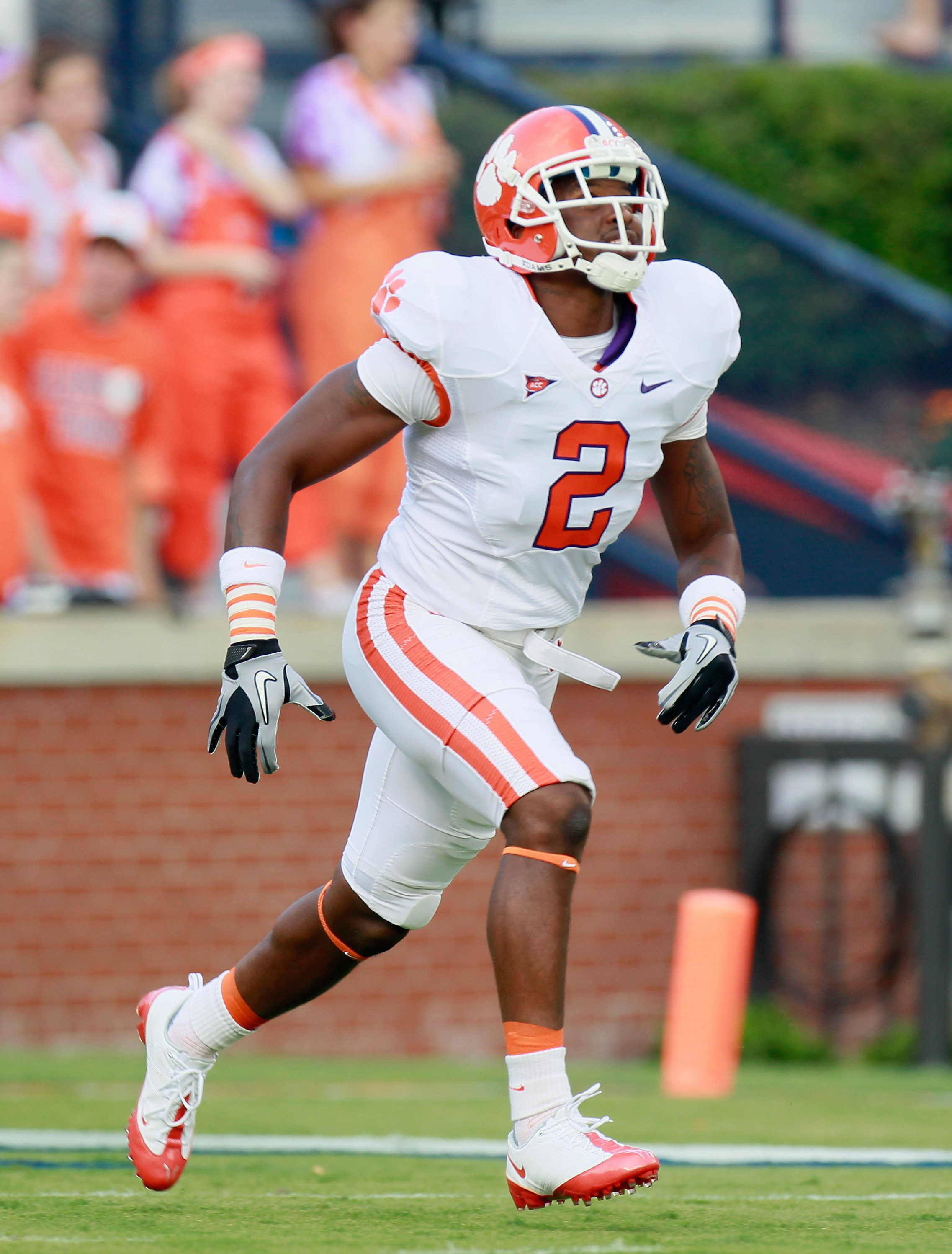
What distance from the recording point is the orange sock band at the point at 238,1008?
3.71 metres

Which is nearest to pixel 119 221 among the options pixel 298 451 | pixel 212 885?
pixel 212 885

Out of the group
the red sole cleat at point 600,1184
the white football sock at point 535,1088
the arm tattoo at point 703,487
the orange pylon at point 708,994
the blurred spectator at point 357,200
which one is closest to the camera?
the red sole cleat at point 600,1184

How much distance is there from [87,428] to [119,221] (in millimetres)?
898

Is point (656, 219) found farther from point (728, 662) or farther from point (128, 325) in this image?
point (128, 325)

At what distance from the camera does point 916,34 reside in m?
15.0

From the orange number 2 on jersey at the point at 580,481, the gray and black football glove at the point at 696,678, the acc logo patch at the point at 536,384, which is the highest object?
the acc logo patch at the point at 536,384

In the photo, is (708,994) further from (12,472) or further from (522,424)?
(522,424)

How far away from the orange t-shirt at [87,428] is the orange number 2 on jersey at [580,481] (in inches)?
205

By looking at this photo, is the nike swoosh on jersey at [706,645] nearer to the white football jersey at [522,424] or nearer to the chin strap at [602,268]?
the white football jersey at [522,424]

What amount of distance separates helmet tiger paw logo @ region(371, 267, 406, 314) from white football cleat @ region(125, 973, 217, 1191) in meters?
1.38

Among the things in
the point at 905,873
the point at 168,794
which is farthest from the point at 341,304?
the point at 905,873

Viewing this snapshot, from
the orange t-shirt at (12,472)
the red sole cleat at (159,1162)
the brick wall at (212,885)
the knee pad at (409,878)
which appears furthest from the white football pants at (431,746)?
the orange t-shirt at (12,472)

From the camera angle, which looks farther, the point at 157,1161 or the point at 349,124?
the point at 349,124

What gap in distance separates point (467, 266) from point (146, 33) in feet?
20.3
